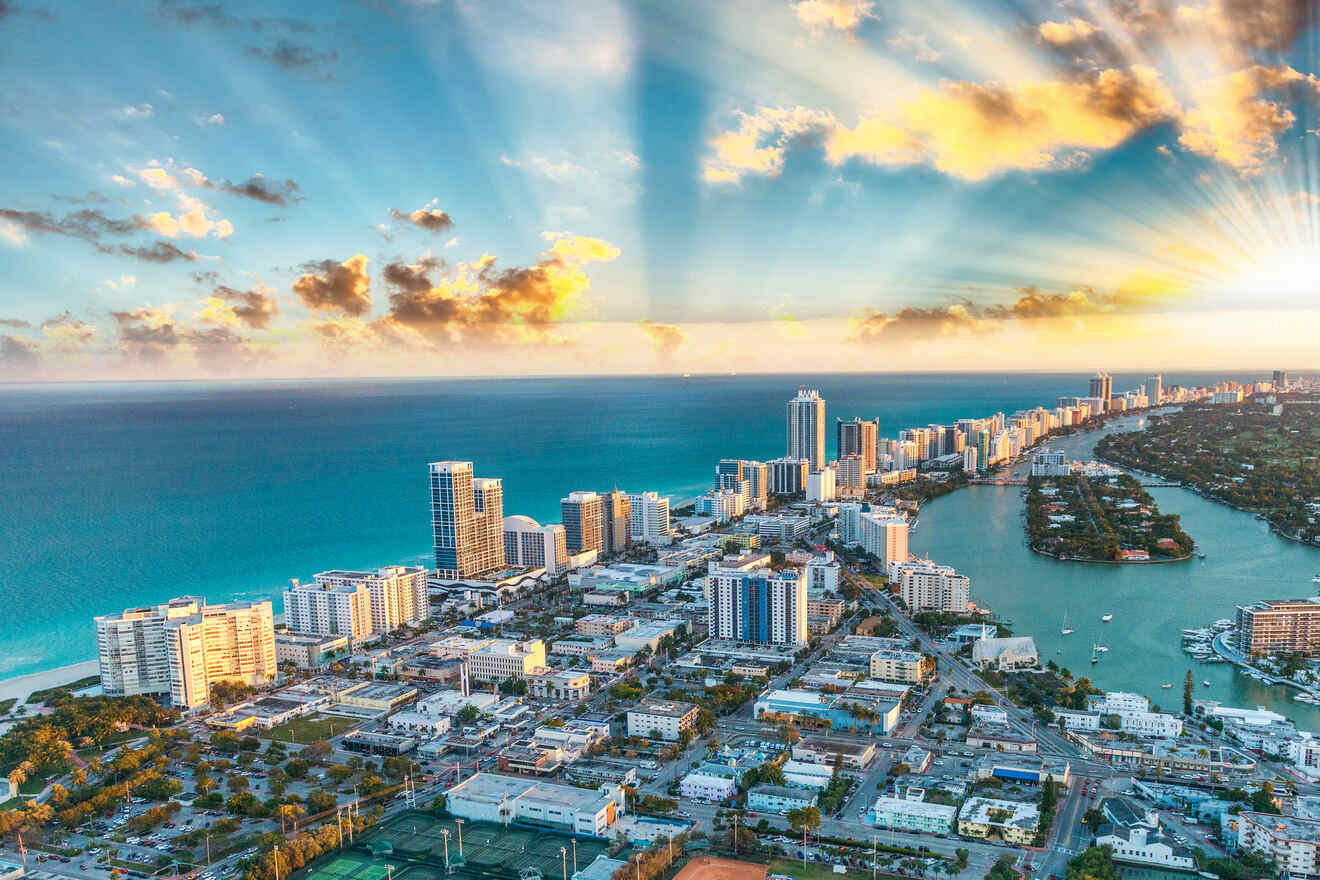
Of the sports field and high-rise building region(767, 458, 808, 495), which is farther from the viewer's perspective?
high-rise building region(767, 458, 808, 495)

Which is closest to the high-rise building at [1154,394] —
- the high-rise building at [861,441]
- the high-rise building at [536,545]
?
the high-rise building at [861,441]

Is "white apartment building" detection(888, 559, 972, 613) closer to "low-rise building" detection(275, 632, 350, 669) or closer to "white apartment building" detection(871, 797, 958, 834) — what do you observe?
"white apartment building" detection(871, 797, 958, 834)

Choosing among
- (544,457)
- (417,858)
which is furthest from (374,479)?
(417,858)

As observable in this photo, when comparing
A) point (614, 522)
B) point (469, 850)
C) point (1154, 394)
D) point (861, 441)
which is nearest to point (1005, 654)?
point (469, 850)

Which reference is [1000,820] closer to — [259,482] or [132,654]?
[132,654]

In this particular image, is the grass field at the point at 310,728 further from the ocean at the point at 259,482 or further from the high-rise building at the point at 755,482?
the high-rise building at the point at 755,482

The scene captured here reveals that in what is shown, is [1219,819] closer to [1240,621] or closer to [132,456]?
[1240,621]

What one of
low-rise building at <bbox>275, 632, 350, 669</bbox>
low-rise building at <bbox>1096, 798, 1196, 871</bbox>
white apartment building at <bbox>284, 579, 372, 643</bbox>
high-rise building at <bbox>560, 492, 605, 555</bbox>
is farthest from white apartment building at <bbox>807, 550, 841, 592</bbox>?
low-rise building at <bbox>1096, 798, 1196, 871</bbox>
